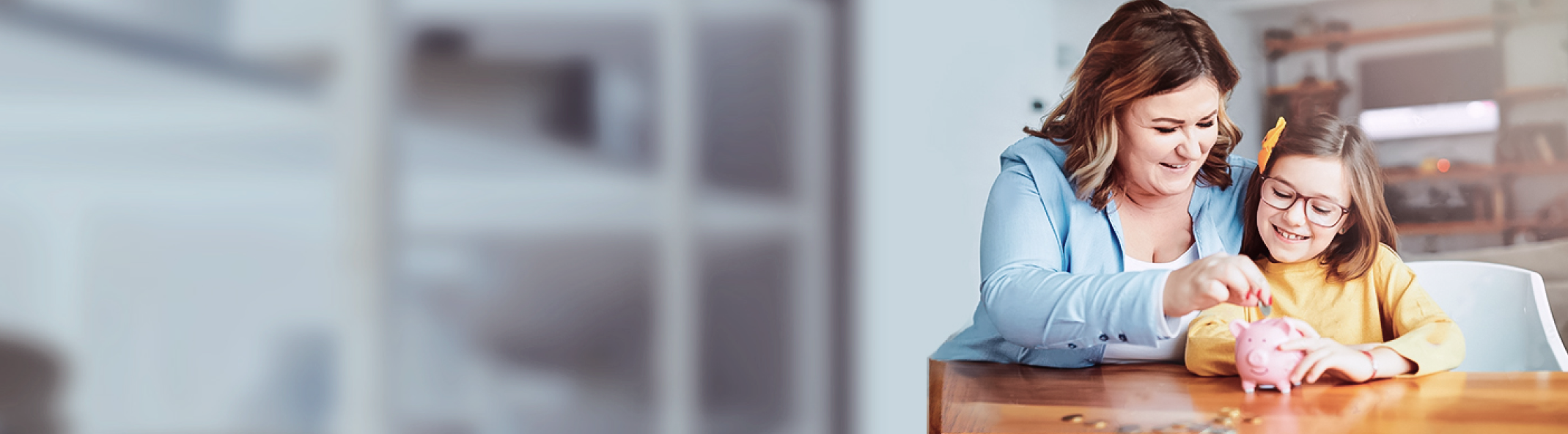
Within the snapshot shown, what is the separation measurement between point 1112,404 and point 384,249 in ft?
2.28

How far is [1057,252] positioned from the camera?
1.14 m

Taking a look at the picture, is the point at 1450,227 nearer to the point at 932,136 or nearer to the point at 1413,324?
the point at 1413,324

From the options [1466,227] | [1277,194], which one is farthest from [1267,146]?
[1466,227]

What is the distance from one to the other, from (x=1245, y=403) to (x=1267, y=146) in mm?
343

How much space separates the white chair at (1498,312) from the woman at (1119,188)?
0.26 metres

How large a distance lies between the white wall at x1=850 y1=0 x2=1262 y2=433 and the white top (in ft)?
0.49

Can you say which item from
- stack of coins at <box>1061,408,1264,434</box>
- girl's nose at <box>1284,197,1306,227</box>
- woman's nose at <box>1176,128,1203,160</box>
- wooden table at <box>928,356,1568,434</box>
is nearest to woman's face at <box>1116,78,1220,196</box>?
woman's nose at <box>1176,128,1203,160</box>

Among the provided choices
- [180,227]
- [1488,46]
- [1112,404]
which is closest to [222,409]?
[180,227]

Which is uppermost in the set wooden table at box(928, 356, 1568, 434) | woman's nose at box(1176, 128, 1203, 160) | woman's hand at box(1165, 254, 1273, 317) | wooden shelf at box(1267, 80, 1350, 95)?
wooden shelf at box(1267, 80, 1350, 95)

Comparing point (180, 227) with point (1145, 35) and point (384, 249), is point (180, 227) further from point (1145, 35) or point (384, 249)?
point (1145, 35)

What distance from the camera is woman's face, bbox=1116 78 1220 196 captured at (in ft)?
3.65

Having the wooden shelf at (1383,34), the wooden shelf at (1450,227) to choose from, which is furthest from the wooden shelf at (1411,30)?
the wooden shelf at (1450,227)

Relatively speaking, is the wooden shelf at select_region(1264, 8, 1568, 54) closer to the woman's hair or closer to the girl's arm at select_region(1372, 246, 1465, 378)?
the woman's hair

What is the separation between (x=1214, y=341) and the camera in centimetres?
108
